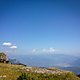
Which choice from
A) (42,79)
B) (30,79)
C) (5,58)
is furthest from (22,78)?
(5,58)

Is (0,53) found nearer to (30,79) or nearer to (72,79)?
(72,79)

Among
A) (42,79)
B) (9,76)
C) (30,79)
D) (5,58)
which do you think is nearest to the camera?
(30,79)

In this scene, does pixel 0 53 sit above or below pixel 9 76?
above

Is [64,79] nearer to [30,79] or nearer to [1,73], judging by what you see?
[30,79]

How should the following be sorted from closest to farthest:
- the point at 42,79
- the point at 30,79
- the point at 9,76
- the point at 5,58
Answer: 1. the point at 30,79
2. the point at 42,79
3. the point at 9,76
4. the point at 5,58

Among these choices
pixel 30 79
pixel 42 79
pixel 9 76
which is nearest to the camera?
pixel 30 79

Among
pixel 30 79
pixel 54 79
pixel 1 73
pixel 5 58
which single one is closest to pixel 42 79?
pixel 54 79

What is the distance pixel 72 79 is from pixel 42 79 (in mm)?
4288

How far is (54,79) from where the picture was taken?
25.3m

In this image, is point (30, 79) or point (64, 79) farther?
point (64, 79)

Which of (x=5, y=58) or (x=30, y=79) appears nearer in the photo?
(x=30, y=79)

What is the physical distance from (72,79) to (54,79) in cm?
298

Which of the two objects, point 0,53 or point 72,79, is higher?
point 0,53

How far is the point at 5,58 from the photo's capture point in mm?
58688
